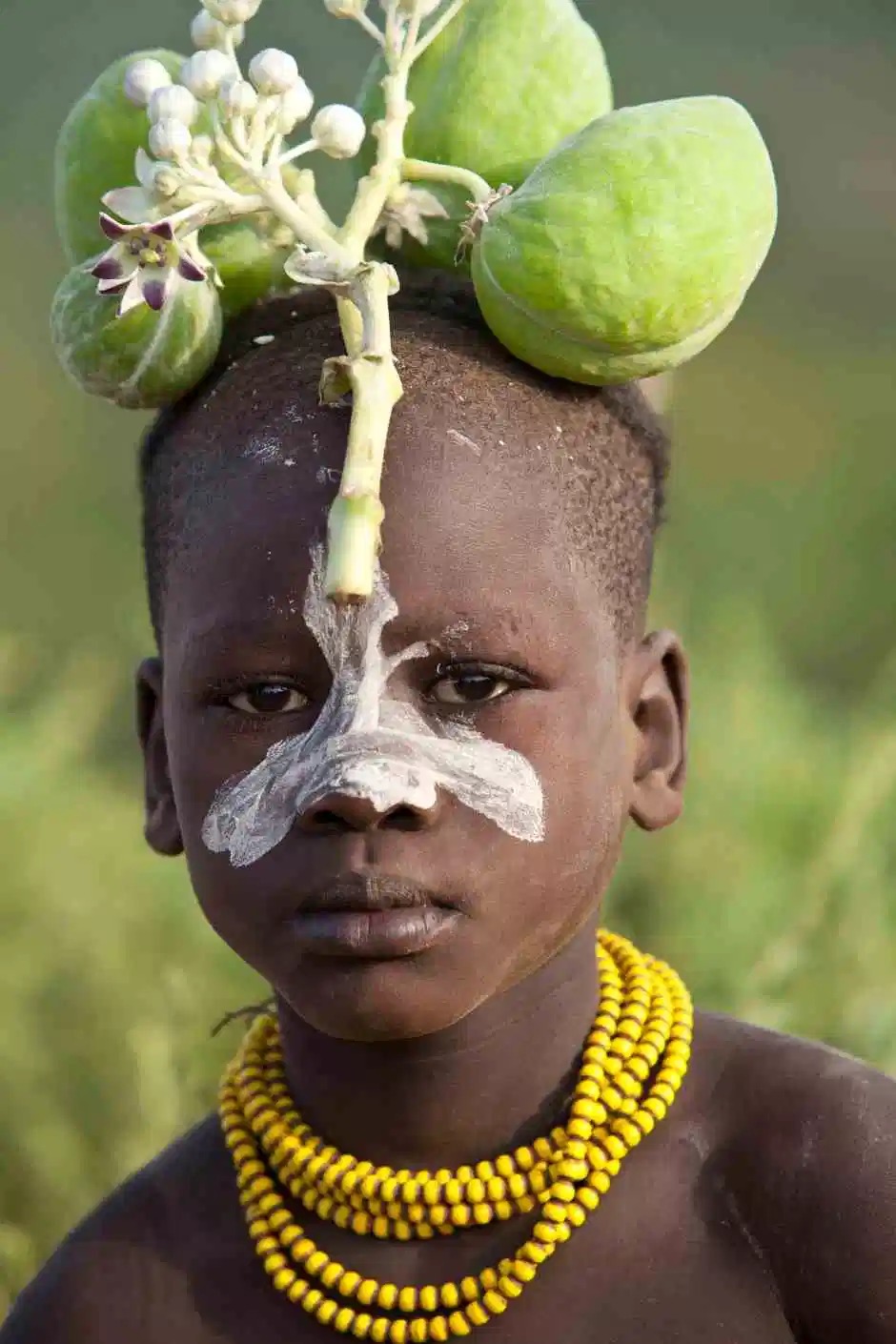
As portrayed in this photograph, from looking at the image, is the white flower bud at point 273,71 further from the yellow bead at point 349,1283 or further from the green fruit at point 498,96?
the yellow bead at point 349,1283

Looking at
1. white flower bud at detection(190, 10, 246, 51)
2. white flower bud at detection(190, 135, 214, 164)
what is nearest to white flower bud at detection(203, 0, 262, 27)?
white flower bud at detection(190, 10, 246, 51)

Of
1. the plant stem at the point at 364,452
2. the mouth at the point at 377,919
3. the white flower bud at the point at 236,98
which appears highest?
the white flower bud at the point at 236,98

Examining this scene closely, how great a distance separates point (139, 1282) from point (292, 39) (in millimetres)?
2134

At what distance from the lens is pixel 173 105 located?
1.25 m

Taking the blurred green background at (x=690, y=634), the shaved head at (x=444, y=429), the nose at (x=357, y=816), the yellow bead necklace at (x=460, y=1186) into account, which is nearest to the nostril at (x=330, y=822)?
the nose at (x=357, y=816)

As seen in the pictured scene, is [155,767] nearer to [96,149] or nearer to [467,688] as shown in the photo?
[467,688]

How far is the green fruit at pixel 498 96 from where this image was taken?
145 cm

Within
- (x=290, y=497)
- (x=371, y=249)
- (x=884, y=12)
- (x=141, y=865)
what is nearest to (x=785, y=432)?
(x=884, y=12)

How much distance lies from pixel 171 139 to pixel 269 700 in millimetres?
421

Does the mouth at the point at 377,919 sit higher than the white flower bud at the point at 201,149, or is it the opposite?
the white flower bud at the point at 201,149

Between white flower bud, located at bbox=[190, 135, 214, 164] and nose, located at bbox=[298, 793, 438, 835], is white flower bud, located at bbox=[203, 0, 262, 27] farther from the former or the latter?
nose, located at bbox=[298, 793, 438, 835]

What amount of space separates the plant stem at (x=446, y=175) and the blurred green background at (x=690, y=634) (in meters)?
1.39

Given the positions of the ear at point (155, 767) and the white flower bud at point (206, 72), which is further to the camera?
the ear at point (155, 767)

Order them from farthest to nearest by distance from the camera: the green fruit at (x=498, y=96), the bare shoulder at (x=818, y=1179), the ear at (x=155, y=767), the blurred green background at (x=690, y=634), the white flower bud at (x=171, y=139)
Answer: the blurred green background at (x=690, y=634) < the ear at (x=155, y=767) < the green fruit at (x=498, y=96) < the bare shoulder at (x=818, y=1179) < the white flower bud at (x=171, y=139)
